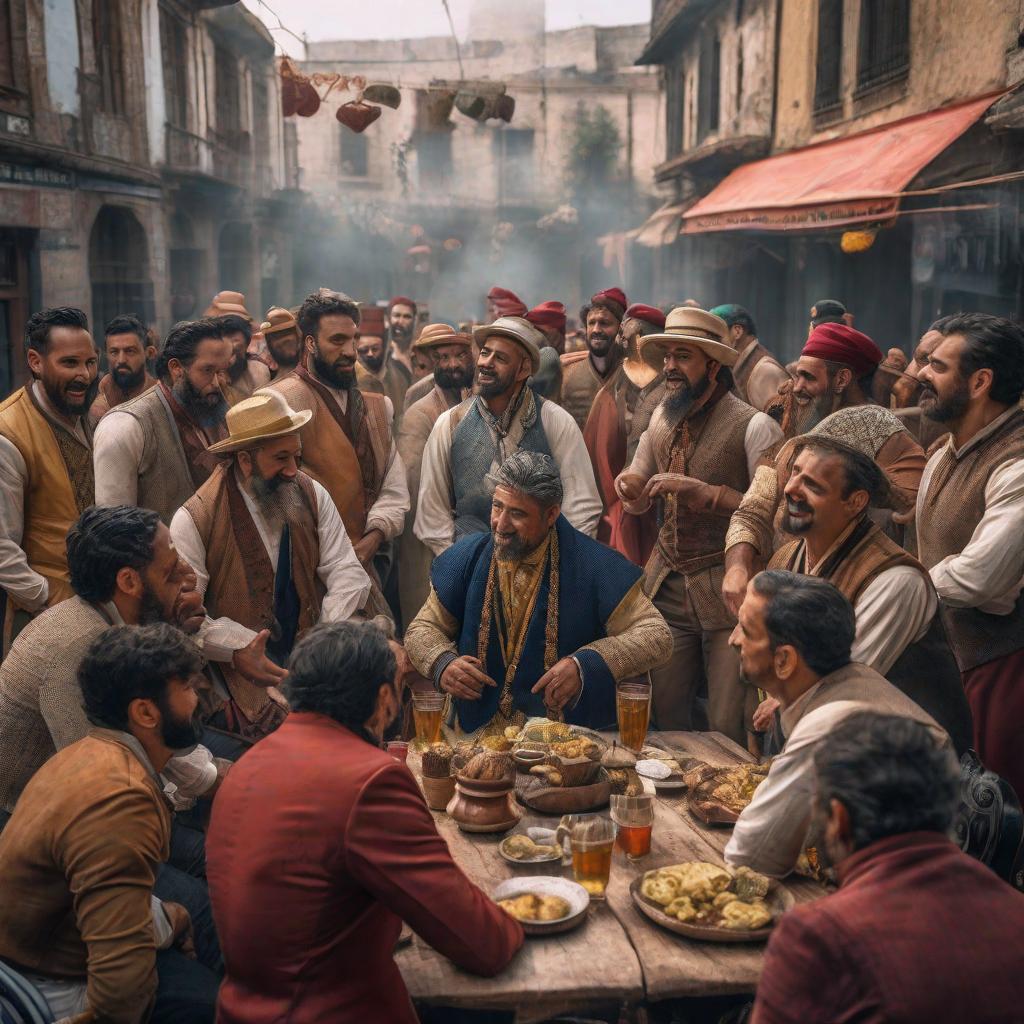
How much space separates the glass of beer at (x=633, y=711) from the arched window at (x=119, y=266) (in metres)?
14.3

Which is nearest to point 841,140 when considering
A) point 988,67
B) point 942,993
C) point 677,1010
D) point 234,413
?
point 988,67

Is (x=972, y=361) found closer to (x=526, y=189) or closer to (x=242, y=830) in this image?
(x=242, y=830)

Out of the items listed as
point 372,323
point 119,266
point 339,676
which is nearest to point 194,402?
point 339,676

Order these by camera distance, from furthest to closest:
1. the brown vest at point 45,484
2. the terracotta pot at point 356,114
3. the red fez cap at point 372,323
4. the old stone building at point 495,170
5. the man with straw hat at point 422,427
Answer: the old stone building at point 495,170 → the terracotta pot at point 356,114 → the red fez cap at point 372,323 → the man with straw hat at point 422,427 → the brown vest at point 45,484

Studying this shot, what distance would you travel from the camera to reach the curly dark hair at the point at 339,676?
253 cm

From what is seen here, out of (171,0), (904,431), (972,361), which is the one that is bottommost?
(904,431)

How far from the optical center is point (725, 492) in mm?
5094

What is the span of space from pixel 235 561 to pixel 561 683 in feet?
4.66

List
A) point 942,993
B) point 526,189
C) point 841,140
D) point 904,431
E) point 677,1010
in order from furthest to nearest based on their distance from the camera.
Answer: point 526,189, point 841,140, point 904,431, point 677,1010, point 942,993

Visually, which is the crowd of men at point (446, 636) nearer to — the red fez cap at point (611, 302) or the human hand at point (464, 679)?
the human hand at point (464, 679)

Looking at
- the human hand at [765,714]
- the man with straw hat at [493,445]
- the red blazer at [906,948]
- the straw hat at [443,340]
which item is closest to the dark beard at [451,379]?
the straw hat at [443,340]

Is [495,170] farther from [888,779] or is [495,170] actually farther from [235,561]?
[888,779]

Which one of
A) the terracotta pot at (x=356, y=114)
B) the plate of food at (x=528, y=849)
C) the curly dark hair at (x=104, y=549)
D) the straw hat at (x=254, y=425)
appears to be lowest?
the plate of food at (x=528, y=849)

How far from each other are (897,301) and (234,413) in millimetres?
9557
